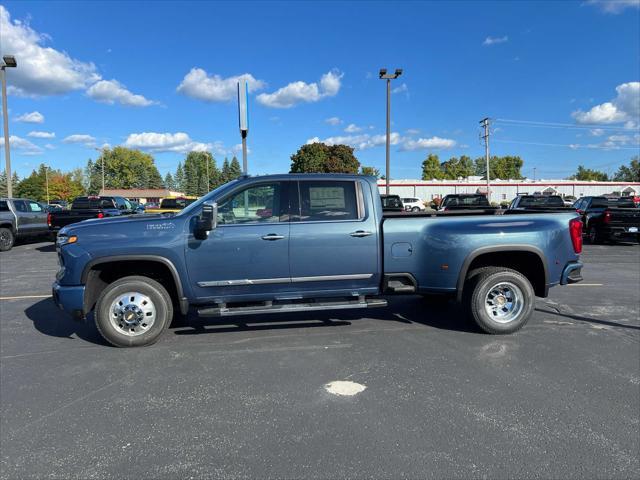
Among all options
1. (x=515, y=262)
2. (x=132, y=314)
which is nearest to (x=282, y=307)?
(x=132, y=314)

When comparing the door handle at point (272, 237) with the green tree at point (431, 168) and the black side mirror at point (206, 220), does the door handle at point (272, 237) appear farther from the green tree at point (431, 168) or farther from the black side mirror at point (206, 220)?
the green tree at point (431, 168)

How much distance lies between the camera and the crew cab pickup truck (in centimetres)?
473

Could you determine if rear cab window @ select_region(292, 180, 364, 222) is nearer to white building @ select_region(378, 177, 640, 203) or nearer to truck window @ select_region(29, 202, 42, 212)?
truck window @ select_region(29, 202, 42, 212)

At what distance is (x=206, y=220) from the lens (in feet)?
15.1

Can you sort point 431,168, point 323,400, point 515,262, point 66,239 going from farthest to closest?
point 431,168
point 515,262
point 66,239
point 323,400

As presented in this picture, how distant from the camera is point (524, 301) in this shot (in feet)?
17.1

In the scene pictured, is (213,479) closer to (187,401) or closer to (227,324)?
(187,401)

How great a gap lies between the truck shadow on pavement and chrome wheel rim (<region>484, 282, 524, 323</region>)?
31 cm

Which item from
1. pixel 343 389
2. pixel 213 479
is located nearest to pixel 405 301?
pixel 343 389

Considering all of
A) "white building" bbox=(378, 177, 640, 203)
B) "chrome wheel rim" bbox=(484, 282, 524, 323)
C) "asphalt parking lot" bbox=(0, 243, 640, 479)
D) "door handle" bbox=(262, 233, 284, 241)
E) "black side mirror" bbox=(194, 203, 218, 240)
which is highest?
"white building" bbox=(378, 177, 640, 203)

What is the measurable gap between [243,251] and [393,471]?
113 inches

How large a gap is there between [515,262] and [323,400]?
11.1 feet

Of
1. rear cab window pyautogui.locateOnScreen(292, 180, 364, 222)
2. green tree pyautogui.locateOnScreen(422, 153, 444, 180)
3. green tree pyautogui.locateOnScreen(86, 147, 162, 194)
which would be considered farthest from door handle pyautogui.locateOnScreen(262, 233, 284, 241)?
green tree pyautogui.locateOnScreen(86, 147, 162, 194)

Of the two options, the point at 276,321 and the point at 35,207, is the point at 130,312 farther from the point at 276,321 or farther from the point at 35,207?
the point at 35,207
